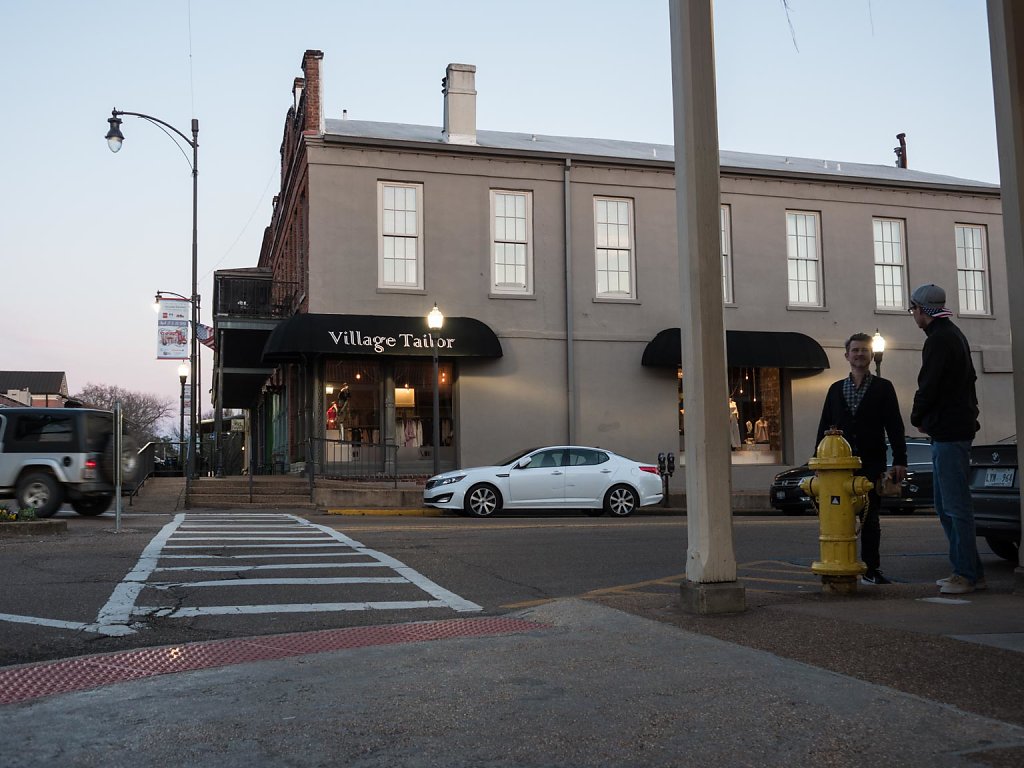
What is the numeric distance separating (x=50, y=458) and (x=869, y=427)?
45.7 feet

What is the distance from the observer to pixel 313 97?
2475cm

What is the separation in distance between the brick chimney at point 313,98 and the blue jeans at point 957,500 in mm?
19861

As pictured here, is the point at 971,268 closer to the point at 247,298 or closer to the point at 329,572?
the point at 247,298

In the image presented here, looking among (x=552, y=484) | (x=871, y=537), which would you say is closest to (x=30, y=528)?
(x=552, y=484)

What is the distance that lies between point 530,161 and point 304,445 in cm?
902

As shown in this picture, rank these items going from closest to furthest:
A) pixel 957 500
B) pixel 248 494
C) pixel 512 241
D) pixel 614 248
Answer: pixel 957 500 < pixel 248 494 < pixel 512 241 < pixel 614 248

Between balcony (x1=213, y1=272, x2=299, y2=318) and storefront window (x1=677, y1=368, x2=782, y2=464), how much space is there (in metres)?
11.3

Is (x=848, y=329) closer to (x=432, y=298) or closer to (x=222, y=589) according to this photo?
(x=432, y=298)

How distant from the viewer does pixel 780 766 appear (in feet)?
10.9

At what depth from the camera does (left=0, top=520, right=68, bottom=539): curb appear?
1284 centimetres

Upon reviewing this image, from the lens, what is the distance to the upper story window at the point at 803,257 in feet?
90.1

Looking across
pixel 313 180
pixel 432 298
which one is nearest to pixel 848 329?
pixel 432 298

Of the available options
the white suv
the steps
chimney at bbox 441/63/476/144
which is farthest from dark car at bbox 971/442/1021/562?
chimney at bbox 441/63/476/144

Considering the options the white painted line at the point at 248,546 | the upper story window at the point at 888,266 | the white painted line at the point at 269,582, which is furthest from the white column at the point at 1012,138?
the upper story window at the point at 888,266
